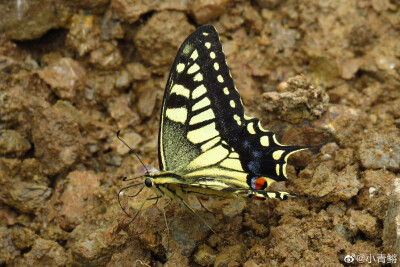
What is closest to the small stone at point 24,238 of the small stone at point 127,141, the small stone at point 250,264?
the small stone at point 127,141

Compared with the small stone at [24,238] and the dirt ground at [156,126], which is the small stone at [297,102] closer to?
the dirt ground at [156,126]

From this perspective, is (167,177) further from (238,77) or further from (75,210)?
(238,77)

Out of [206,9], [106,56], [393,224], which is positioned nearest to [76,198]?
[106,56]

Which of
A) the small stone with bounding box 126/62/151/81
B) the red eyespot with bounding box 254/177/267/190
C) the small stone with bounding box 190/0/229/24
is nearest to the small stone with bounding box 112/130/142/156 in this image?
the small stone with bounding box 126/62/151/81

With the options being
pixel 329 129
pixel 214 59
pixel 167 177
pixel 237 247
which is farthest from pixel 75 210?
pixel 329 129

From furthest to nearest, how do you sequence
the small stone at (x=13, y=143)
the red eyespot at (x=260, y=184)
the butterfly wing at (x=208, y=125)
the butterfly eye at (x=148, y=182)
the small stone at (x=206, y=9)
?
1. the small stone at (x=206, y=9)
2. the small stone at (x=13, y=143)
3. the butterfly wing at (x=208, y=125)
4. the red eyespot at (x=260, y=184)
5. the butterfly eye at (x=148, y=182)

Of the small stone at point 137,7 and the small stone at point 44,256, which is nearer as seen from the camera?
the small stone at point 44,256

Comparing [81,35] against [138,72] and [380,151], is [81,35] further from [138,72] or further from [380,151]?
[380,151]
